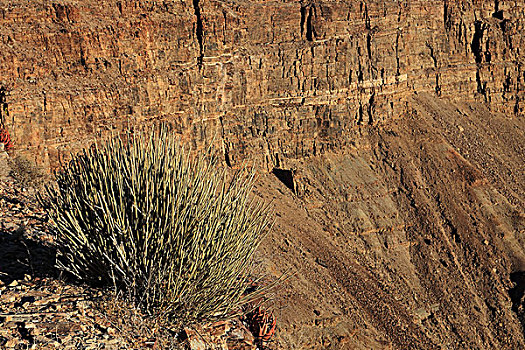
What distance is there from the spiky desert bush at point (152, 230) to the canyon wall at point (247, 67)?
17.6 meters

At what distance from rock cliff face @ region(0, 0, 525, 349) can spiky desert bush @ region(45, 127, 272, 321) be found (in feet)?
40.2

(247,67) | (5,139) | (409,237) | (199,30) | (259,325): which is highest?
(199,30)

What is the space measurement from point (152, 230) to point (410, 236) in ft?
100

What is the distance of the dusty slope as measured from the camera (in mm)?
30172

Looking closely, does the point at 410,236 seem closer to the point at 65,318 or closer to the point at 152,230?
the point at 152,230

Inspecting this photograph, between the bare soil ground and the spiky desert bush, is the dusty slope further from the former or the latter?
the spiky desert bush

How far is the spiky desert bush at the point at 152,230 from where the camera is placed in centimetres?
1084

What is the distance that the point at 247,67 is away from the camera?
3941cm

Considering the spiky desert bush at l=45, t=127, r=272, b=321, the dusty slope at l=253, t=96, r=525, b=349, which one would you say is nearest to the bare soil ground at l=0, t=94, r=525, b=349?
the dusty slope at l=253, t=96, r=525, b=349

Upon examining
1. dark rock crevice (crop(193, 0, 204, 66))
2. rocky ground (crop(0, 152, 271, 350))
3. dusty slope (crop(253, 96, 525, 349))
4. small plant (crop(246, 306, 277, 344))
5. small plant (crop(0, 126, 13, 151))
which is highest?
dark rock crevice (crop(193, 0, 204, 66))

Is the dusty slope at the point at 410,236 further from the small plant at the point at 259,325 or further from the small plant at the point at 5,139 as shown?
the small plant at the point at 5,139

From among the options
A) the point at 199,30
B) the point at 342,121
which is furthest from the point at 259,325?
the point at 342,121

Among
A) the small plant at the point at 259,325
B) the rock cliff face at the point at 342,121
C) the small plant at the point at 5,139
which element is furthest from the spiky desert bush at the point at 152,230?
the small plant at the point at 5,139

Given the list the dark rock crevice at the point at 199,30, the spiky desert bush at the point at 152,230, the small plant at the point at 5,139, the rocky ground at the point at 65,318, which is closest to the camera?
the rocky ground at the point at 65,318
